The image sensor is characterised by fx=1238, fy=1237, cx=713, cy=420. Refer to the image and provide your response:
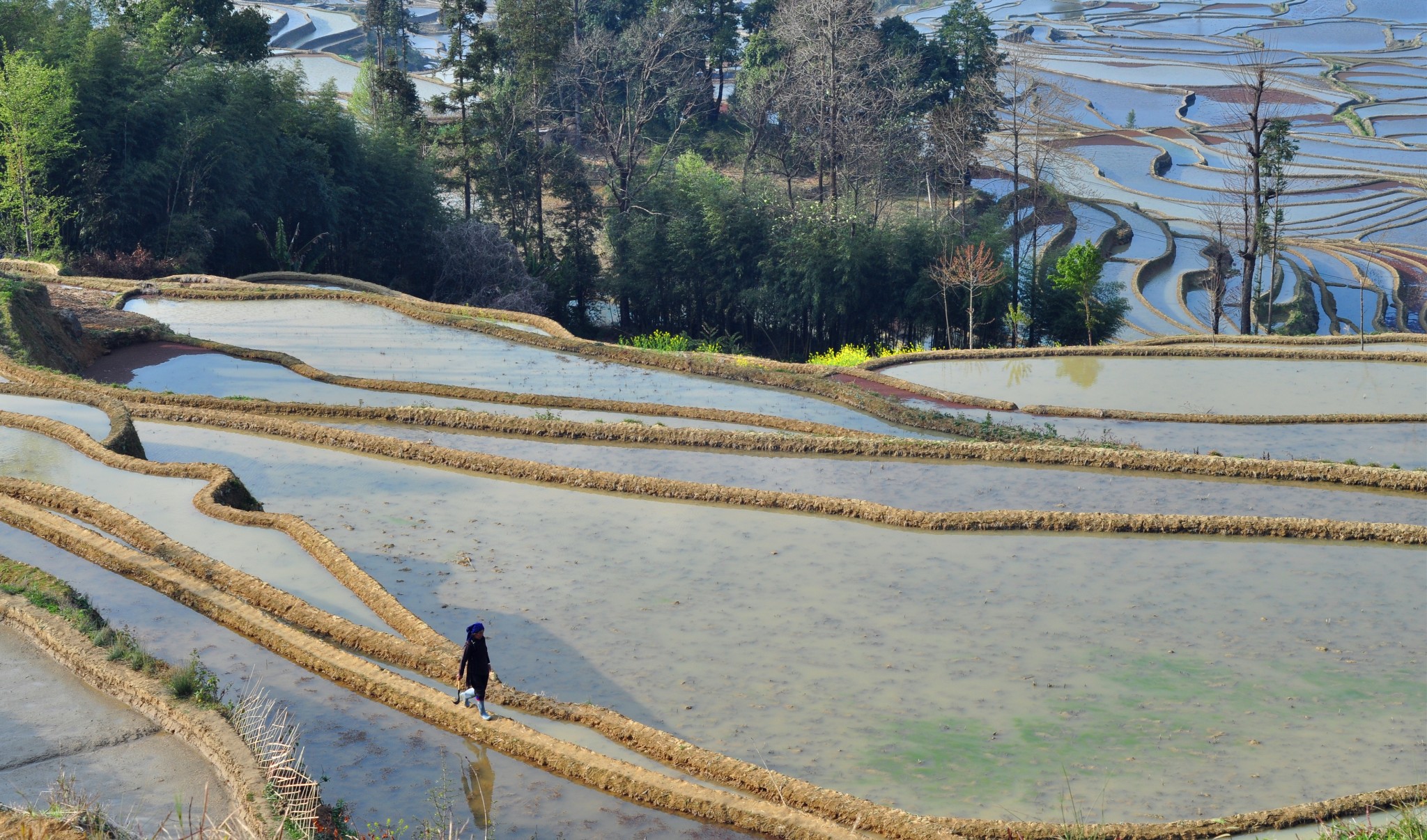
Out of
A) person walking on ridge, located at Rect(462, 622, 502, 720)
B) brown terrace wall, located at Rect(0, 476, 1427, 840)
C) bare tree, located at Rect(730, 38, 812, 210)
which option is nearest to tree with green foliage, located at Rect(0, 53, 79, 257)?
bare tree, located at Rect(730, 38, 812, 210)

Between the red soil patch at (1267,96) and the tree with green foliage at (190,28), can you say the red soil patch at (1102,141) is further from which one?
the tree with green foliage at (190,28)

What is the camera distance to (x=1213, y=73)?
252 ft

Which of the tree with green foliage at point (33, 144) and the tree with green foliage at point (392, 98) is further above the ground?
the tree with green foliage at point (392, 98)

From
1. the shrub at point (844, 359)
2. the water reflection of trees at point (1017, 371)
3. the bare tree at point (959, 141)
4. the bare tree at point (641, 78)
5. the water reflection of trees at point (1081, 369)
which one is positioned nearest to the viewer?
the water reflection of trees at point (1081, 369)

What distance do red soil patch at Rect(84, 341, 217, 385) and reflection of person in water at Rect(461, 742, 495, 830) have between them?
1438cm

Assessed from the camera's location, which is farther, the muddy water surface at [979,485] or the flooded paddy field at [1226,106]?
the flooded paddy field at [1226,106]

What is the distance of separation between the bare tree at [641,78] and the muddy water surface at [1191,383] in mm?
22226

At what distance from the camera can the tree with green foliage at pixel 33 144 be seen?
94.2ft

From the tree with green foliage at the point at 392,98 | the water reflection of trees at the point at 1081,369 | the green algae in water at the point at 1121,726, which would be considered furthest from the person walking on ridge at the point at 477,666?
the tree with green foliage at the point at 392,98

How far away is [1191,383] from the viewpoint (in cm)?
2075

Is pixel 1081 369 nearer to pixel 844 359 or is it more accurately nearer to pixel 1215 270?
pixel 844 359

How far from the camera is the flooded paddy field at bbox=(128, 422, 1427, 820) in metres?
8.68

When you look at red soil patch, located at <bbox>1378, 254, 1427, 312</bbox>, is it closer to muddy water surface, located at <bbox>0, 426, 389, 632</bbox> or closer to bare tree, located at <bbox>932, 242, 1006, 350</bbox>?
bare tree, located at <bbox>932, 242, 1006, 350</bbox>

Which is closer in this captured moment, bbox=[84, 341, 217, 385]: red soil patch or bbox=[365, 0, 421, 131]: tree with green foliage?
bbox=[84, 341, 217, 385]: red soil patch
